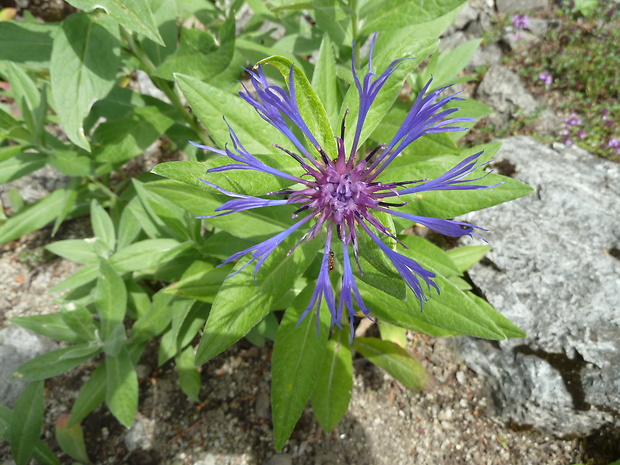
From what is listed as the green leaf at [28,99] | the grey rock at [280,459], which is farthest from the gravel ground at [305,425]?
the green leaf at [28,99]

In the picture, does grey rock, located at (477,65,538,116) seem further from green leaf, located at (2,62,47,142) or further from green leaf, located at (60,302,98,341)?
green leaf, located at (60,302,98,341)

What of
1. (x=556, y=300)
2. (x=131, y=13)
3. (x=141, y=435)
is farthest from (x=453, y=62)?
(x=141, y=435)

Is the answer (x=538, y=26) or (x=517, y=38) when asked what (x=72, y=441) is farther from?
(x=538, y=26)

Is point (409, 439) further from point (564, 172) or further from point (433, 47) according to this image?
point (433, 47)

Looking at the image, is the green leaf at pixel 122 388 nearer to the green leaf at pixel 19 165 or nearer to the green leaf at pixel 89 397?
the green leaf at pixel 89 397

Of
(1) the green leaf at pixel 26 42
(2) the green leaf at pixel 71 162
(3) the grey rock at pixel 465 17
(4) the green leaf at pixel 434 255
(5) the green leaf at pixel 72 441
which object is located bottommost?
(5) the green leaf at pixel 72 441

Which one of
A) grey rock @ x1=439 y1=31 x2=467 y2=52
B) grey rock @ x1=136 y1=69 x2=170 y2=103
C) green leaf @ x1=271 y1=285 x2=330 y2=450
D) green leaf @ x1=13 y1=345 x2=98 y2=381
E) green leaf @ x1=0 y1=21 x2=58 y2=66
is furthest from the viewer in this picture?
grey rock @ x1=439 y1=31 x2=467 y2=52

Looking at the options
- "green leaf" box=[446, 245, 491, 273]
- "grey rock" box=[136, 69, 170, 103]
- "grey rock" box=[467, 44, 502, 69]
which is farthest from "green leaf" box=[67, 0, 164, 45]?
"grey rock" box=[467, 44, 502, 69]

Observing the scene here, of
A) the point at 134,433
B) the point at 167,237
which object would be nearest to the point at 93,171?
the point at 167,237
